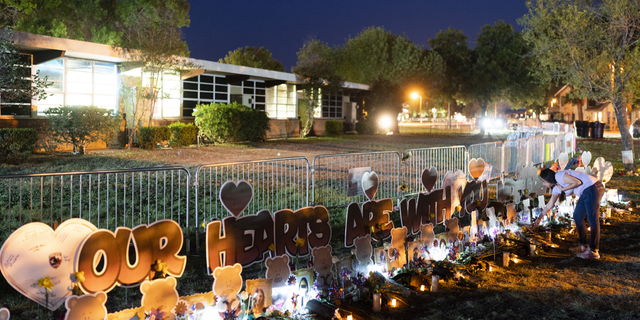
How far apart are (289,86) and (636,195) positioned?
21718 mm

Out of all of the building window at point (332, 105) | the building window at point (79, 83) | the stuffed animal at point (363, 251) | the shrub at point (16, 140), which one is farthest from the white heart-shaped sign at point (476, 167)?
the building window at point (332, 105)

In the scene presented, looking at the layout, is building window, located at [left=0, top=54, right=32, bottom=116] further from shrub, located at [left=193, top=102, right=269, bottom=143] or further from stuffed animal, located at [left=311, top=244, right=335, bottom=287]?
stuffed animal, located at [left=311, top=244, right=335, bottom=287]

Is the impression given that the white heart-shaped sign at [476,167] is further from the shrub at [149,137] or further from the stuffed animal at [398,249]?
the shrub at [149,137]

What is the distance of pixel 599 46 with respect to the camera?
1381cm

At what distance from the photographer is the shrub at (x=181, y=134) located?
19016mm

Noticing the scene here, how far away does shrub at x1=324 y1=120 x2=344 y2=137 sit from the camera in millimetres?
30438

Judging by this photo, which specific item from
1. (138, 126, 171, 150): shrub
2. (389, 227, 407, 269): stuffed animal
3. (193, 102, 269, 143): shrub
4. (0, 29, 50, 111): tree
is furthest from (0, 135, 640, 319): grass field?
(193, 102, 269, 143): shrub

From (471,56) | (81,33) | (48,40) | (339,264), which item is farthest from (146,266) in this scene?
(471,56)

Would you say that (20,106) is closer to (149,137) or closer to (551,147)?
(149,137)

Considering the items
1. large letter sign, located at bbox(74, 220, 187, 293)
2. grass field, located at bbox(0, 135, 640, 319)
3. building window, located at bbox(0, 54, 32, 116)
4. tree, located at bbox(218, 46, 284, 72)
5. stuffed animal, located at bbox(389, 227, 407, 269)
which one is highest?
tree, located at bbox(218, 46, 284, 72)

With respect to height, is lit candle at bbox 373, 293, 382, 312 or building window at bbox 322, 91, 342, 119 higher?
building window at bbox 322, 91, 342, 119

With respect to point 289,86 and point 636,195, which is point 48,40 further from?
point 636,195

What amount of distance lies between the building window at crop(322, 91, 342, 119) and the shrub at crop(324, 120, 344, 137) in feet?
4.34

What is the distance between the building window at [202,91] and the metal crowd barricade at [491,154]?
15682 mm
